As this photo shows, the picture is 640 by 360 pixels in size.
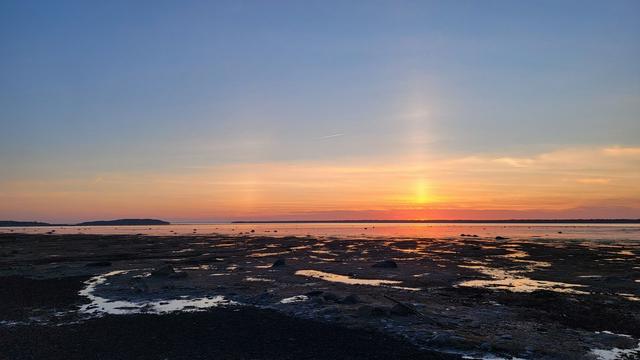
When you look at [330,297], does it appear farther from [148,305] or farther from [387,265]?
[387,265]

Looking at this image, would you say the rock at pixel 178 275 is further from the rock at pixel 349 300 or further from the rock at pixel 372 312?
the rock at pixel 372 312

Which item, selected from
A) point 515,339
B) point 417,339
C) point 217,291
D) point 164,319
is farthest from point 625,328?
point 217,291

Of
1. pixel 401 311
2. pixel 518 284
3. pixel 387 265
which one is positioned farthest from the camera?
pixel 387 265

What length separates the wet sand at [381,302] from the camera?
1428cm

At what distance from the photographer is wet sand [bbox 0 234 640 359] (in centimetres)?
1428

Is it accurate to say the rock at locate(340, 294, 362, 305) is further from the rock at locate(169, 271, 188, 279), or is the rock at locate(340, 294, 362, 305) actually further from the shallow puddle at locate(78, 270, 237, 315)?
the rock at locate(169, 271, 188, 279)

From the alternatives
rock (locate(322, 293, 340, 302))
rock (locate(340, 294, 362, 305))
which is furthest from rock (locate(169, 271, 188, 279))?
rock (locate(340, 294, 362, 305))

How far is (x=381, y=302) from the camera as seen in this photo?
20641 mm

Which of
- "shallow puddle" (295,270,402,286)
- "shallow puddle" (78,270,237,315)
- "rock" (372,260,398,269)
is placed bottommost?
"shallow puddle" (78,270,237,315)

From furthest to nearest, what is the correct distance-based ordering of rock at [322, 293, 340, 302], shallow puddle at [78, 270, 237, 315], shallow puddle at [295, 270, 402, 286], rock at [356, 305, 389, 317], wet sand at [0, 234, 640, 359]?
shallow puddle at [295, 270, 402, 286] < rock at [322, 293, 340, 302] < shallow puddle at [78, 270, 237, 315] < rock at [356, 305, 389, 317] < wet sand at [0, 234, 640, 359]

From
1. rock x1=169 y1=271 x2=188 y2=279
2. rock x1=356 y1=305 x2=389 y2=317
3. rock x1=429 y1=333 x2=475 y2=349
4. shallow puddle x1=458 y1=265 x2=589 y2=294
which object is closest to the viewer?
rock x1=429 y1=333 x2=475 y2=349

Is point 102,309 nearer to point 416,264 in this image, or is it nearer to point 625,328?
point 625,328

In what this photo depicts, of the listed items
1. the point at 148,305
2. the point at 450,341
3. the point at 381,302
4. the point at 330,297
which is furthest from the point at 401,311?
the point at 148,305

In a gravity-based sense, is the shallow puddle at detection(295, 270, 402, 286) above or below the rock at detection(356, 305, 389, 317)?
below
